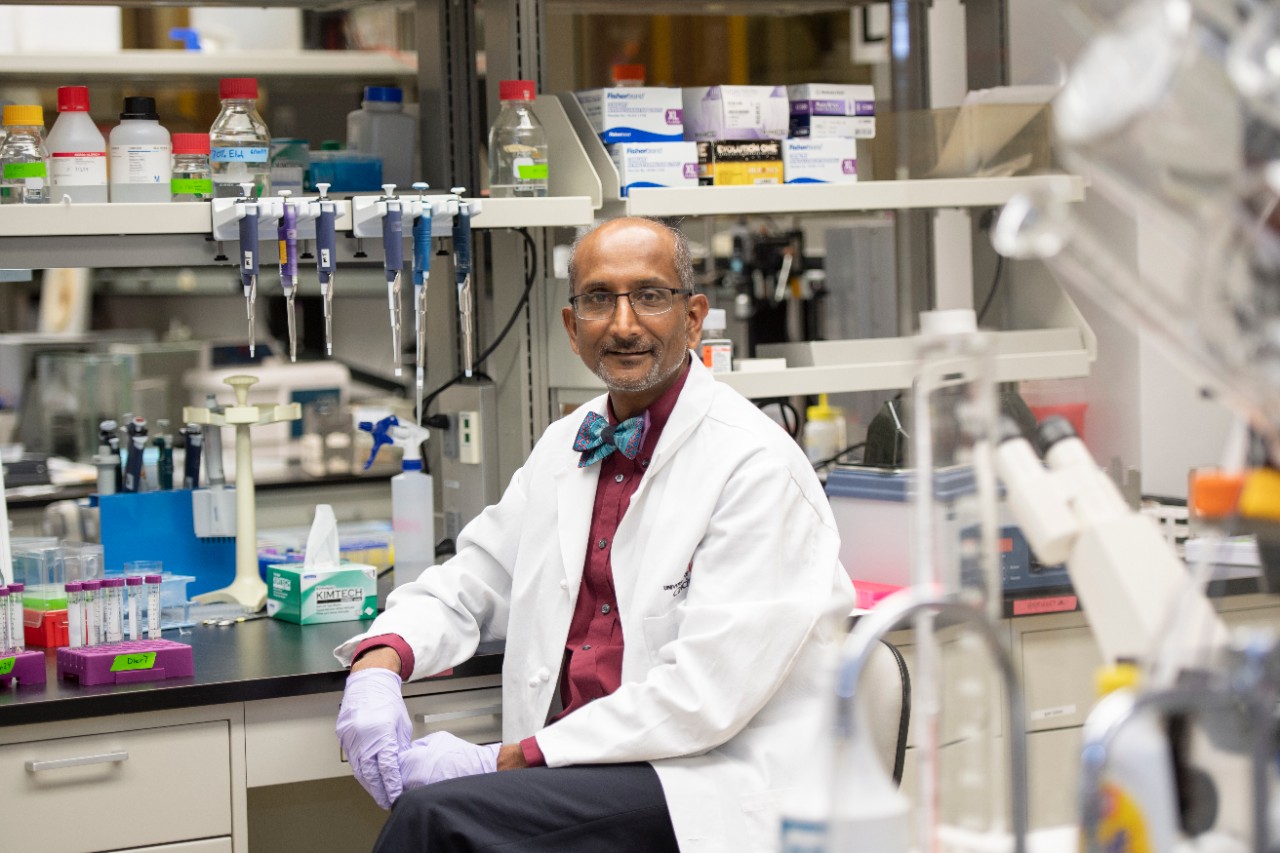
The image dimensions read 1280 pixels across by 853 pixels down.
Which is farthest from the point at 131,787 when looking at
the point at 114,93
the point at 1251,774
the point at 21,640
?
the point at 114,93

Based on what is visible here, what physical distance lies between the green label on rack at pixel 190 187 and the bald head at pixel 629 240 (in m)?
0.63

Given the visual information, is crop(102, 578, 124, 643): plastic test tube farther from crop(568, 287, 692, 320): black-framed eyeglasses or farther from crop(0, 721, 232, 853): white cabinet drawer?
crop(568, 287, 692, 320): black-framed eyeglasses

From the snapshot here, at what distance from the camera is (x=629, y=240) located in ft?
7.43

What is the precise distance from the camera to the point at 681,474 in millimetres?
2180

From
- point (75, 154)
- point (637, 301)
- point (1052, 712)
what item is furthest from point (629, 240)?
point (1052, 712)

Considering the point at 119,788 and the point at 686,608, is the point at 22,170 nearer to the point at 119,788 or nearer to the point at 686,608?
the point at 119,788

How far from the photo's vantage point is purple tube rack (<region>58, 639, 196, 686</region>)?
211 centimetres

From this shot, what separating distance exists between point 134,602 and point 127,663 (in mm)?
138

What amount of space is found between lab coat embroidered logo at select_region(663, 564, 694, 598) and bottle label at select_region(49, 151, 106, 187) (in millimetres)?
1155

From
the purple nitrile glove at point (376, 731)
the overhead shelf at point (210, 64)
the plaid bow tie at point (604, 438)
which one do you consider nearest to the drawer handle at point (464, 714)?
the purple nitrile glove at point (376, 731)

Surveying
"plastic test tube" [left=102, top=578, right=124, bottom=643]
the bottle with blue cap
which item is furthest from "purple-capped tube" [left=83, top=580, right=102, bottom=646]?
the bottle with blue cap

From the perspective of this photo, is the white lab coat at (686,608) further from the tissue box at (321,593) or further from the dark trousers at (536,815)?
→ the tissue box at (321,593)

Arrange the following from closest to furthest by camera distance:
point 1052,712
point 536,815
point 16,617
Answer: point 536,815
point 16,617
point 1052,712

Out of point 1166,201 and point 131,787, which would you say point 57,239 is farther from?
point 1166,201
